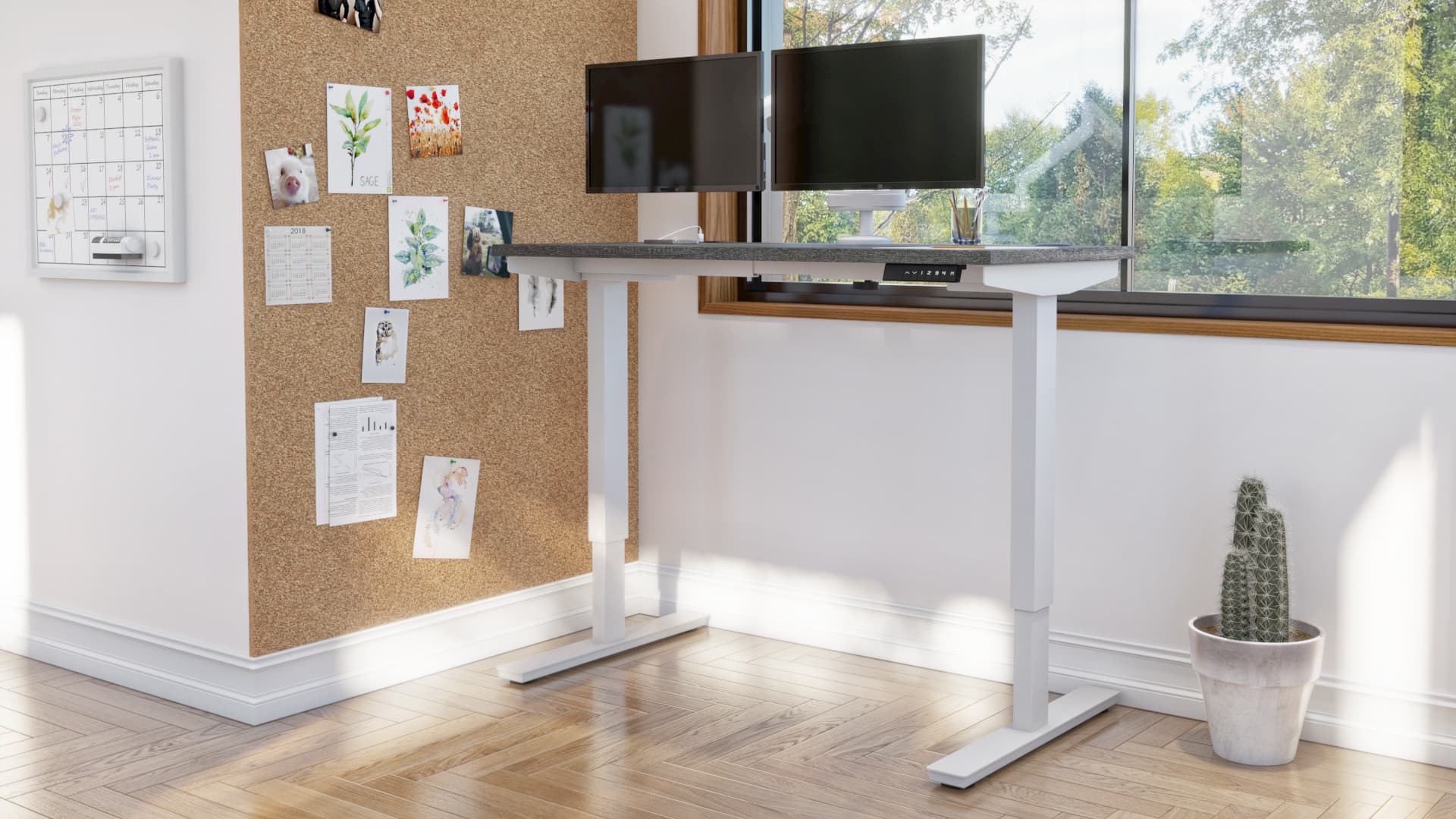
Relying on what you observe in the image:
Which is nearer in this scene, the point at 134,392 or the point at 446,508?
the point at 134,392

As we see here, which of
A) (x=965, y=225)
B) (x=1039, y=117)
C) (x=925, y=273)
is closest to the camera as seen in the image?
(x=925, y=273)

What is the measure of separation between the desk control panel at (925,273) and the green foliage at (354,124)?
1211 mm

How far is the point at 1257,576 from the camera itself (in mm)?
2639

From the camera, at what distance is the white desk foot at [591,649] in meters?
3.23

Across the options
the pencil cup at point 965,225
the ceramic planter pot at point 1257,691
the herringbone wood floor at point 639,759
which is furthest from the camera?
the pencil cup at point 965,225

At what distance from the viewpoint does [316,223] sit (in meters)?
2.95


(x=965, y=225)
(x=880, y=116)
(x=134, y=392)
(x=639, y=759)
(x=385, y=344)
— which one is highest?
(x=880, y=116)

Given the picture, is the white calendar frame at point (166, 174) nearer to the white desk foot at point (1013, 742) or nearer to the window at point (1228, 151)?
the window at point (1228, 151)

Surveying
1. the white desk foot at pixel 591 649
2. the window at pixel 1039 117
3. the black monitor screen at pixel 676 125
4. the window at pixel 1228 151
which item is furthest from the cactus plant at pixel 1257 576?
the white desk foot at pixel 591 649

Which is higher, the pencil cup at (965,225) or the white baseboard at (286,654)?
the pencil cup at (965,225)

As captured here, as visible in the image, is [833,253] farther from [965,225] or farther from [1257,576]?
[1257,576]

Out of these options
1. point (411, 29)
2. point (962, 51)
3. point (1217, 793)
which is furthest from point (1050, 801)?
point (411, 29)

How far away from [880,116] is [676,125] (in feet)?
1.69

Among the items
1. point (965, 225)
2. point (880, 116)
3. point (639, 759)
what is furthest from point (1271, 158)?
point (639, 759)
